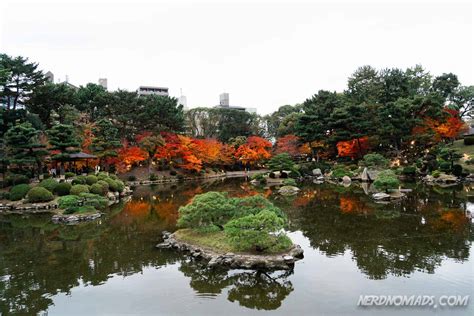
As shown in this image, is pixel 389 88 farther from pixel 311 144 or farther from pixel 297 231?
pixel 297 231

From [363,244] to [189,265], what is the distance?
617 cm

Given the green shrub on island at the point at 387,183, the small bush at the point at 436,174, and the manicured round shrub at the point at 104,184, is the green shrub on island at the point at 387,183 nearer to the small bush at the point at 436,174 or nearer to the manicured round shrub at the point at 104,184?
the small bush at the point at 436,174

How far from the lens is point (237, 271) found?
33.6 ft

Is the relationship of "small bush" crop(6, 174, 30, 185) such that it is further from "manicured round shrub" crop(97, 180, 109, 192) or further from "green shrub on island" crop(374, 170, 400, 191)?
"green shrub on island" crop(374, 170, 400, 191)

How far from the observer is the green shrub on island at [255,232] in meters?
10.6

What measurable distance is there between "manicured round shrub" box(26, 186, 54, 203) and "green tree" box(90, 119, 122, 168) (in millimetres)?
12112

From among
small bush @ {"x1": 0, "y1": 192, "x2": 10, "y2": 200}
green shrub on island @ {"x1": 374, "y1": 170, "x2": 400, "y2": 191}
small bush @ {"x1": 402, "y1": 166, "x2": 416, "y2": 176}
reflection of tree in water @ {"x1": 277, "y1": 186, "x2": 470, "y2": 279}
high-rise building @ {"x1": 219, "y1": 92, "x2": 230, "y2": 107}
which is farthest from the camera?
high-rise building @ {"x1": 219, "y1": 92, "x2": 230, "y2": 107}

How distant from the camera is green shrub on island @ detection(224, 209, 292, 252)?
10.6m

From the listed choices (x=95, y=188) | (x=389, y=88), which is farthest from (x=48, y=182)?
(x=389, y=88)

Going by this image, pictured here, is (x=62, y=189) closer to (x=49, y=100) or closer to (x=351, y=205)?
(x=49, y=100)

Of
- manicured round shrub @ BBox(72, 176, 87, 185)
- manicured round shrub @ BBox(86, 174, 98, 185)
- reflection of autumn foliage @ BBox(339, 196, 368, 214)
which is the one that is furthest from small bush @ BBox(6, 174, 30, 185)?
reflection of autumn foliage @ BBox(339, 196, 368, 214)

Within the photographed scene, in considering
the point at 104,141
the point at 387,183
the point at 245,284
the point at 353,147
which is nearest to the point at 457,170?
the point at 387,183

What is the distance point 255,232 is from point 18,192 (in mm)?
20005

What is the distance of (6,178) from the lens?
86.4ft
